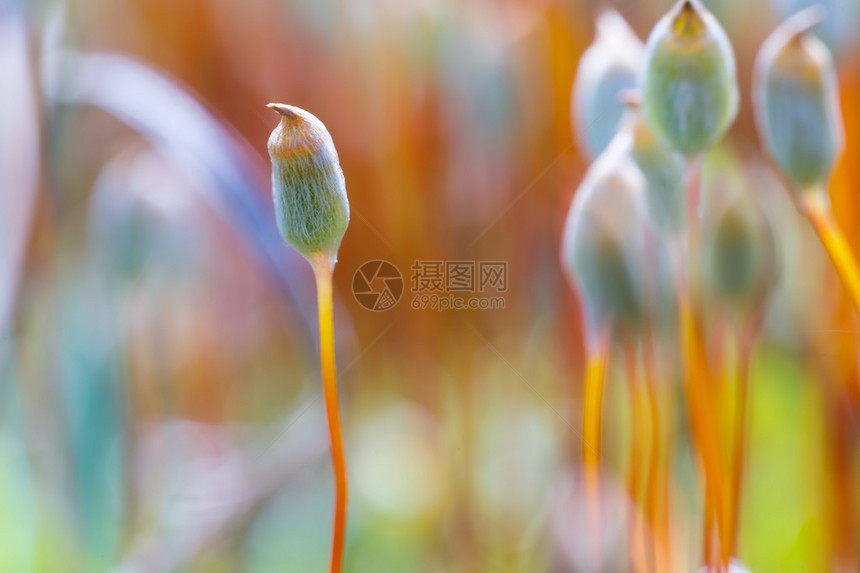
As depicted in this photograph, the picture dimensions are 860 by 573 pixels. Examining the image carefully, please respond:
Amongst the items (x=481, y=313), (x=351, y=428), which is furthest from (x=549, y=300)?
(x=351, y=428)

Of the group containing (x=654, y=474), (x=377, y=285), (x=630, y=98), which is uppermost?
(x=630, y=98)

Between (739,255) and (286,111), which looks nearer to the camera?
(286,111)

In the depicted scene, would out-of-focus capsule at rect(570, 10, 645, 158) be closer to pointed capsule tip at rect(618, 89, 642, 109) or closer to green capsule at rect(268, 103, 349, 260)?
pointed capsule tip at rect(618, 89, 642, 109)

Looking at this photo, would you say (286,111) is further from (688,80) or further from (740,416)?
(740,416)

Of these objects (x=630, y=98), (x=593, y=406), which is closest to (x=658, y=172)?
(x=630, y=98)

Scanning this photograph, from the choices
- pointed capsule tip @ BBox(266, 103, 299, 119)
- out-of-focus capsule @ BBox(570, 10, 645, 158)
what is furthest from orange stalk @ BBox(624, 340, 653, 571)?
pointed capsule tip @ BBox(266, 103, 299, 119)

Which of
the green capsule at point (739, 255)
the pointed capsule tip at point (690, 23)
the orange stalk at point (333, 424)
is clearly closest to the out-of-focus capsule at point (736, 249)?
the green capsule at point (739, 255)
